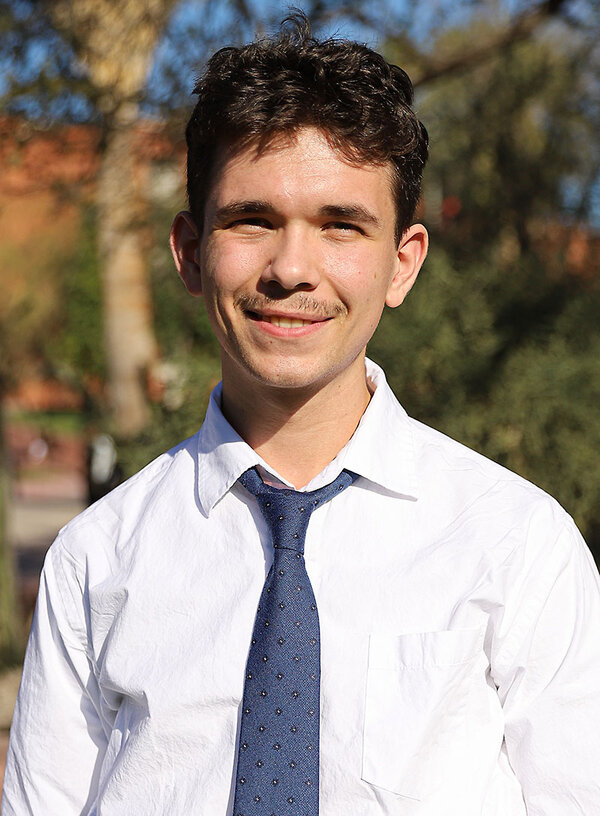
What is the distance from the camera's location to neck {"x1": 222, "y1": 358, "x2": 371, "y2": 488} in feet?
5.93

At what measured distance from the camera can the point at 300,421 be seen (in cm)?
182

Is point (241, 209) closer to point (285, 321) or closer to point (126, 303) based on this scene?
point (285, 321)

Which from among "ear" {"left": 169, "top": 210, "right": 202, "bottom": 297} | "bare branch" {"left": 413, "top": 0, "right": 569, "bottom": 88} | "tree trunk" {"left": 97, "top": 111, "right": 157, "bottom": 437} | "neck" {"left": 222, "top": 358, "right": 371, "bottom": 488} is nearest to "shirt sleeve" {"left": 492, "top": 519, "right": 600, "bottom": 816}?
"neck" {"left": 222, "top": 358, "right": 371, "bottom": 488}

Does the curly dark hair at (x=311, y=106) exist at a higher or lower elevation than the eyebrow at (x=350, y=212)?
higher

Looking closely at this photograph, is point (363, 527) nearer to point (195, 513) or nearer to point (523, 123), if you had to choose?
point (195, 513)

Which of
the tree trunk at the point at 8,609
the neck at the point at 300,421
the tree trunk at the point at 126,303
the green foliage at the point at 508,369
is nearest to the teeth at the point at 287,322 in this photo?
the neck at the point at 300,421

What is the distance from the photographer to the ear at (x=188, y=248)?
1890mm

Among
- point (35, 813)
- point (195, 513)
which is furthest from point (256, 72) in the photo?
point (35, 813)

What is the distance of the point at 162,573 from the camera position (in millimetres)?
1731

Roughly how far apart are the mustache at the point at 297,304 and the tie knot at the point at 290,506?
275mm

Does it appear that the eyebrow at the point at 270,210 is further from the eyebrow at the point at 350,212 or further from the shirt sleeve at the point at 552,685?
the shirt sleeve at the point at 552,685

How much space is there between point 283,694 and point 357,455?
0.42 meters

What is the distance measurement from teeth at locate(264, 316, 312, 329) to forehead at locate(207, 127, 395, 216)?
0.19 m

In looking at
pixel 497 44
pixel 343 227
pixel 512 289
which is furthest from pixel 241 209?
pixel 497 44
